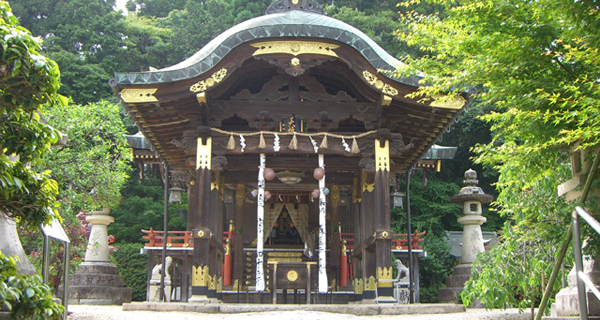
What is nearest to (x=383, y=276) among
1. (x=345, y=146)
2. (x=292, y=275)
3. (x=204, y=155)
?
(x=292, y=275)

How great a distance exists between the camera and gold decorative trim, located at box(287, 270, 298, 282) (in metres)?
9.60

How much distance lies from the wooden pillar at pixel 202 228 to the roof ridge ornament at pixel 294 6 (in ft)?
11.6

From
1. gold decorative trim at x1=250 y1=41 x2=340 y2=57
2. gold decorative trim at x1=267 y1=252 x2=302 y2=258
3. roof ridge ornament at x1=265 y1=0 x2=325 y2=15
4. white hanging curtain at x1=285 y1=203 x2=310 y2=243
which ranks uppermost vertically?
roof ridge ornament at x1=265 y1=0 x2=325 y2=15

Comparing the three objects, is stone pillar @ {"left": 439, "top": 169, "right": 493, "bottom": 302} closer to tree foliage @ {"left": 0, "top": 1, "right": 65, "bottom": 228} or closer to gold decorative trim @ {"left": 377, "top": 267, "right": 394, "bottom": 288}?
gold decorative trim @ {"left": 377, "top": 267, "right": 394, "bottom": 288}

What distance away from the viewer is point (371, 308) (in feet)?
27.6

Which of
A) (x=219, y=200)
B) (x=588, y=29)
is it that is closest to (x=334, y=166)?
(x=219, y=200)

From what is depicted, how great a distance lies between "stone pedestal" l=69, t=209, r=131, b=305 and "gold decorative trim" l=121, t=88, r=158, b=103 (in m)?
6.30

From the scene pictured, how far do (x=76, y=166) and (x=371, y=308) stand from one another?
6013mm

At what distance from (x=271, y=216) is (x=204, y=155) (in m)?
3.92

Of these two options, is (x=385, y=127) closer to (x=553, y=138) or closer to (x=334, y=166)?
(x=334, y=166)

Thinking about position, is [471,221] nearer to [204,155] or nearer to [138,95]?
[204,155]

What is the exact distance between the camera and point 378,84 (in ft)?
32.6

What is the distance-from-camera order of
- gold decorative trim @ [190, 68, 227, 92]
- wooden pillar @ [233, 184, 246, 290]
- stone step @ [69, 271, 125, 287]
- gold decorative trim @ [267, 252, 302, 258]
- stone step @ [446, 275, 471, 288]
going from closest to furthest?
gold decorative trim @ [190, 68, 227, 92] → wooden pillar @ [233, 184, 246, 290] → gold decorative trim @ [267, 252, 302, 258] → stone step @ [69, 271, 125, 287] → stone step @ [446, 275, 471, 288]

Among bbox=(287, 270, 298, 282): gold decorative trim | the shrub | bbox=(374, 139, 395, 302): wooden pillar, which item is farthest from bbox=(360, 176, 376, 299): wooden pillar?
the shrub
